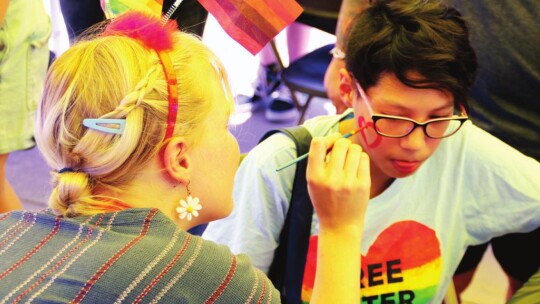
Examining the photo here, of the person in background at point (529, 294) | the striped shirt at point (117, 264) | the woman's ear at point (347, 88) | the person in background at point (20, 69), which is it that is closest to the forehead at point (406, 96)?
the woman's ear at point (347, 88)

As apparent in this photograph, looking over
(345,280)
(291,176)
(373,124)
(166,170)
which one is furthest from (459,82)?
(166,170)

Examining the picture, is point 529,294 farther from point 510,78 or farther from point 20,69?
point 20,69

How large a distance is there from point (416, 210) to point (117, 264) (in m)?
0.73

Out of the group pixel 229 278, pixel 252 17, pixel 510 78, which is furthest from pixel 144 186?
pixel 510 78

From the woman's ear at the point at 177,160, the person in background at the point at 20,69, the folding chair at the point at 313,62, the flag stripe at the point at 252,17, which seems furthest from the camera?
the folding chair at the point at 313,62

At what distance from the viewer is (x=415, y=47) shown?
3.48ft

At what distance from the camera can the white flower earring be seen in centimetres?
84

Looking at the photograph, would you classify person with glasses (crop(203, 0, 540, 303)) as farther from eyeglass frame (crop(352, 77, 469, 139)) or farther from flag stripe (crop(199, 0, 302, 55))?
flag stripe (crop(199, 0, 302, 55))

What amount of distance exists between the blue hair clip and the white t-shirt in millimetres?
446

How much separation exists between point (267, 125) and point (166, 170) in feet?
7.34

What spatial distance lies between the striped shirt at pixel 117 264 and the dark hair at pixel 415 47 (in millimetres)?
531

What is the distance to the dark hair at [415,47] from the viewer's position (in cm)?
105

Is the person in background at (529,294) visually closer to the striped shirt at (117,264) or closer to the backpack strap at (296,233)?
the backpack strap at (296,233)

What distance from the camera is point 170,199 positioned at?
82cm
